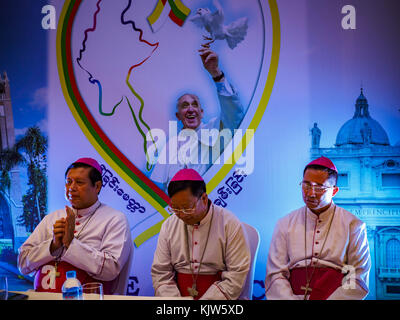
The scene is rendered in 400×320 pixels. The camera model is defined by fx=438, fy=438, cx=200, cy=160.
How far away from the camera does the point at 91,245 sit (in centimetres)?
359

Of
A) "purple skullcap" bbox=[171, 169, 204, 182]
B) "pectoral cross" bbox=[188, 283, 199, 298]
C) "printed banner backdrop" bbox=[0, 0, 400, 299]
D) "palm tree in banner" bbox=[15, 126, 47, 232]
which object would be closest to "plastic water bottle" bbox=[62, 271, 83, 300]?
"pectoral cross" bbox=[188, 283, 199, 298]

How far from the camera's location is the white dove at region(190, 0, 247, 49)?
171 inches

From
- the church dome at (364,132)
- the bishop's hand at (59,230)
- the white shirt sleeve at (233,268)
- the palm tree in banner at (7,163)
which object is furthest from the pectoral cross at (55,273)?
the church dome at (364,132)

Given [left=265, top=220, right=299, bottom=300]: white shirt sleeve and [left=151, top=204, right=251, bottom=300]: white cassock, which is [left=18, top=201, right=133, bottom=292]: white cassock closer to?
[left=151, top=204, right=251, bottom=300]: white cassock

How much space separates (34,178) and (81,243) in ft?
5.00

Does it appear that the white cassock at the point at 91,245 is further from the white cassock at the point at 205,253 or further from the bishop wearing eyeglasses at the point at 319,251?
the bishop wearing eyeglasses at the point at 319,251

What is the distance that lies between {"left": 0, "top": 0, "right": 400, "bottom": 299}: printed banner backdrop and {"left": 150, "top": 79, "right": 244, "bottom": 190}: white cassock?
0.04 meters

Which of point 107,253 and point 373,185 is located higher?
point 373,185

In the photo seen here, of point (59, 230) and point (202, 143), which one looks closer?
point (59, 230)

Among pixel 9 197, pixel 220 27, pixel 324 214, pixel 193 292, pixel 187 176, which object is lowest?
pixel 193 292

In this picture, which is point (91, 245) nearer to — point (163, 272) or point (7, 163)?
point (163, 272)

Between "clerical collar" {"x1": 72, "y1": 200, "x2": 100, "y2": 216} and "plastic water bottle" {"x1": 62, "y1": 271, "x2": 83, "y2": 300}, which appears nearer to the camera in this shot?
"plastic water bottle" {"x1": 62, "y1": 271, "x2": 83, "y2": 300}

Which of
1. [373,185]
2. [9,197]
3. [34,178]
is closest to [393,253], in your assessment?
[373,185]

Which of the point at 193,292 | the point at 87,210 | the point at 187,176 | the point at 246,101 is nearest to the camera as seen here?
the point at 193,292
